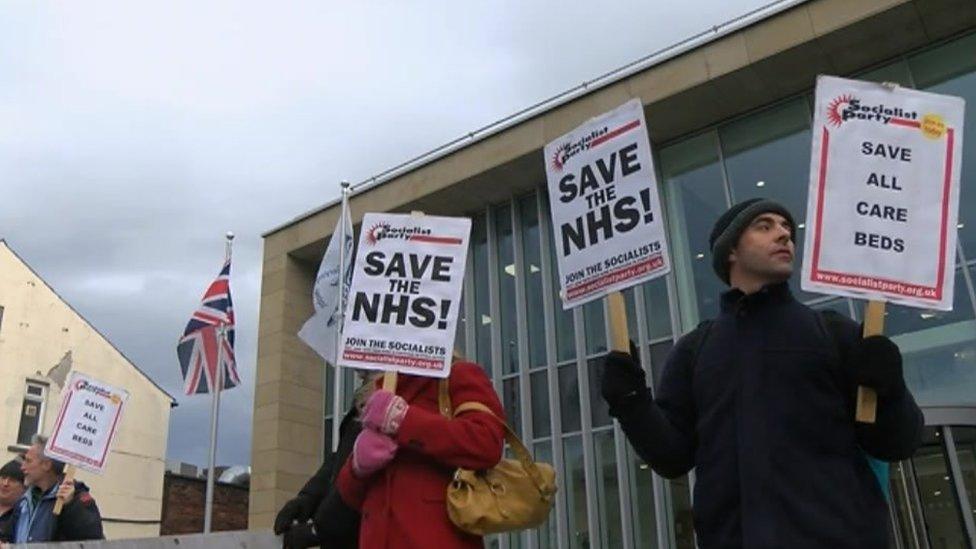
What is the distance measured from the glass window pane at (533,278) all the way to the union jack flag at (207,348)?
16.0 ft

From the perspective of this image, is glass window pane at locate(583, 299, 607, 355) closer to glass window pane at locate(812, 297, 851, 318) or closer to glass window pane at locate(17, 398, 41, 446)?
Result: glass window pane at locate(812, 297, 851, 318)

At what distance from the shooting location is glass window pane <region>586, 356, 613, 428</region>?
42.6 feet

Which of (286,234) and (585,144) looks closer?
(585,144)

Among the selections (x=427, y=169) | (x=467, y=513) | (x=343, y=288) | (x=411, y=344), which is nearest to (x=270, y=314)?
(x=427, y=169)

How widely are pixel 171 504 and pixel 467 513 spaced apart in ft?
80.1

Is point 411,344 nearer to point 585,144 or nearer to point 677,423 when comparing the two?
point 585,144

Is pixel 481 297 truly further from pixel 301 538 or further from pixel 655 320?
pixel 301 538

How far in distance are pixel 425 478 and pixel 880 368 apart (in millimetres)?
1719

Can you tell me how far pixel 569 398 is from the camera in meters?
13.5

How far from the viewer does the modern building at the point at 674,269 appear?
10391 millimetres

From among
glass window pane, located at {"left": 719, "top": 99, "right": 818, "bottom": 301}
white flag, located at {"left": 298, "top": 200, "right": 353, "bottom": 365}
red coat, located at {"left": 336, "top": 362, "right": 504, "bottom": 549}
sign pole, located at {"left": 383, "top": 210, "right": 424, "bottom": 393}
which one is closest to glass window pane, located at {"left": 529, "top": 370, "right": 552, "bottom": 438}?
white flag, located at {"left": 298, "top": 200, "right": 353, "bottom": 365}

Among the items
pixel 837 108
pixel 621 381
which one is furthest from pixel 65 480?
pixel 837 108

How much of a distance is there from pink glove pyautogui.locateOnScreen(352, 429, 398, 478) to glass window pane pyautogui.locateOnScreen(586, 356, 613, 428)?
389 inches

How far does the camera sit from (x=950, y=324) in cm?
1034
